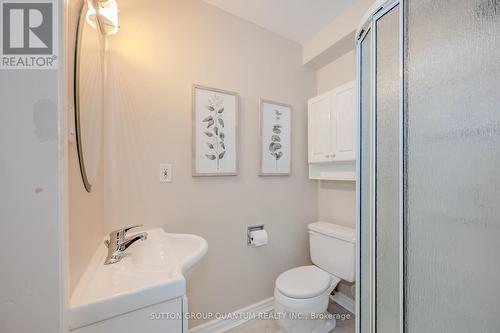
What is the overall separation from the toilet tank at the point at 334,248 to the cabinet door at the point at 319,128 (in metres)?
0.57

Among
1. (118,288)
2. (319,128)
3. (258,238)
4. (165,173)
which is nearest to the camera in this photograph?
(118,288)

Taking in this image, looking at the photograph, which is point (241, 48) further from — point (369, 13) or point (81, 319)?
point (81, 319)

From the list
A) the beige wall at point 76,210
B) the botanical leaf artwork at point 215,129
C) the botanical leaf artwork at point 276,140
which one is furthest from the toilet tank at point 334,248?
the beige wall at point 76,210

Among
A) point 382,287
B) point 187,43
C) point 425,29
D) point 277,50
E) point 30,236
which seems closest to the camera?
point 30,236

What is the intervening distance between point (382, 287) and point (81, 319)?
1.03 m

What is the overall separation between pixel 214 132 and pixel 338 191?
119 centimetres

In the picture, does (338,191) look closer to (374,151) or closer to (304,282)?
(304,282)

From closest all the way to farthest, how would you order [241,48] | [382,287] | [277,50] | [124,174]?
[382,287] → [124,174] → [241,48] → [277,50]

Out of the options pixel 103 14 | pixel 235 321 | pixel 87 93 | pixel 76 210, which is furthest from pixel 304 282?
pixel 103 14

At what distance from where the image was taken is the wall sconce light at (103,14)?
0.85 meters

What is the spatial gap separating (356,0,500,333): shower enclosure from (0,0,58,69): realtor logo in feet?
3.55

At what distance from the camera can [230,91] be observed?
60.0 inches

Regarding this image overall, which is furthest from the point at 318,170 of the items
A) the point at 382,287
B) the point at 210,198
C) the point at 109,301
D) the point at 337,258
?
the point at 109,301

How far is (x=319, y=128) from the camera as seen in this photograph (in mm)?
1715
